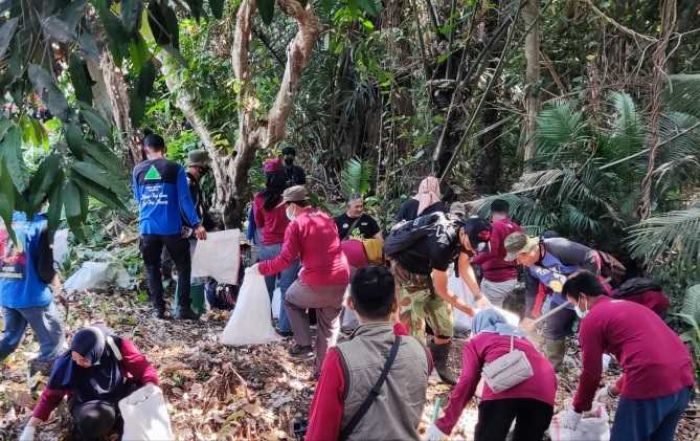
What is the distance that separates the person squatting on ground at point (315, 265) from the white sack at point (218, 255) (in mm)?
1057

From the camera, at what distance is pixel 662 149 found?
281 inches

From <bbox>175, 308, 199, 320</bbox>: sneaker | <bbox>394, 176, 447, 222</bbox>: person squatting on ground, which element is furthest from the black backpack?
<bbox>175, 308, 199, 320</bbox>: sneaker

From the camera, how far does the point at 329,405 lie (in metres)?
2.44

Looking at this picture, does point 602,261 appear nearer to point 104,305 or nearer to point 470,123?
point 470,123

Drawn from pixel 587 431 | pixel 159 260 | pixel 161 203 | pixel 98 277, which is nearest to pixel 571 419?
pixel 587 431

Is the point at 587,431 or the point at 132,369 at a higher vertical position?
the point at 132,369

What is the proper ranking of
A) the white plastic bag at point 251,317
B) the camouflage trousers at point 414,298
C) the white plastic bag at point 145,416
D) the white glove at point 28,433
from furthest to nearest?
the white plastic bag at point 251,317
the camouflage trousers at point 414,298
the white glove at point 28,433
the white plastic bag at point 145,416

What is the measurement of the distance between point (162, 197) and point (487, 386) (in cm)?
346

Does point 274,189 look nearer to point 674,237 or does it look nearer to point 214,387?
point 214,387

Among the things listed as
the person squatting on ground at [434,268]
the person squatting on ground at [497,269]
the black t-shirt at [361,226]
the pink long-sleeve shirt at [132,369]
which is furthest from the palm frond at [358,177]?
the pink long-sleeve shirt at [132,369]

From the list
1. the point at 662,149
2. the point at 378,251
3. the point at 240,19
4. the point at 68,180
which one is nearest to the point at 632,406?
the point at 378,251

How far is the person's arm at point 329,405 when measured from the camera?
244cm

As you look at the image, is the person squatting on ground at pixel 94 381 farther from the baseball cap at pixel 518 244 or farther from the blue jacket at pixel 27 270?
the baseball cap at pixel 518 244

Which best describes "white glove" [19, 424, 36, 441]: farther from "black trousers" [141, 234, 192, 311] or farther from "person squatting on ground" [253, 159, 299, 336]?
"person squatting on ground" [253, 159, 299, 336]
